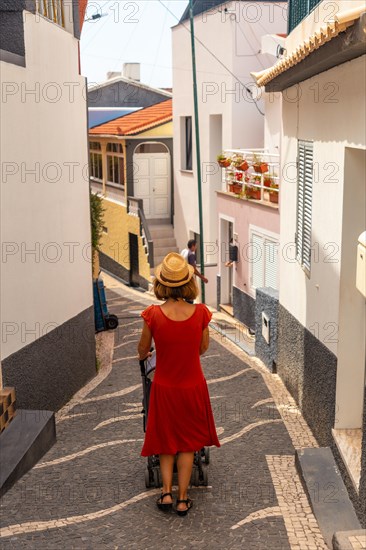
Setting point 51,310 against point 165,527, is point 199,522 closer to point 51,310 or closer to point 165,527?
point 165,527

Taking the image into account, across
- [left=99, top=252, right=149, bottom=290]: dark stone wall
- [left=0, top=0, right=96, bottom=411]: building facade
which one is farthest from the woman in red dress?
[left=99, top=252, right=149, bottom=290]: dark stone wall

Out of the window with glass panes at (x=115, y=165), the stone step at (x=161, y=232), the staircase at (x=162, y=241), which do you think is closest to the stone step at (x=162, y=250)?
the staircase at (x=162, y=241)

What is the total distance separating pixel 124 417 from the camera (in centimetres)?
835

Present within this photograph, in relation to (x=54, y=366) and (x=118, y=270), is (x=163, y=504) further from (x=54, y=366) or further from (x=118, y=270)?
(x=118, y=270)

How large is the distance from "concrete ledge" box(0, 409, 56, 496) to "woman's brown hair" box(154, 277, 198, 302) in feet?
6.88

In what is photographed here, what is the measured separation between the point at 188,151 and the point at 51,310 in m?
16.6

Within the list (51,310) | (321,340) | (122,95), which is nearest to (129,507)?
(321,340)

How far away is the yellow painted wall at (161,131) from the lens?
88.2 feet

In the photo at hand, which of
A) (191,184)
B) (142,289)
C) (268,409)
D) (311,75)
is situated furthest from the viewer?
(142,289)

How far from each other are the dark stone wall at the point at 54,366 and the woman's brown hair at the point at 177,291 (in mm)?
2533

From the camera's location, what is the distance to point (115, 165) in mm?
29359

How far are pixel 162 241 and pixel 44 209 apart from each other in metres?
18.0

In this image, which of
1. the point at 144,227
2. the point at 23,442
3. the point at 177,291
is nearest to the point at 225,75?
the point at 144,227

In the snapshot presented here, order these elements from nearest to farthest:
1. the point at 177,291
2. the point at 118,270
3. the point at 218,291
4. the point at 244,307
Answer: the point at 177,291
the point at 244,307
the point at 218,291
the point at 118,270
